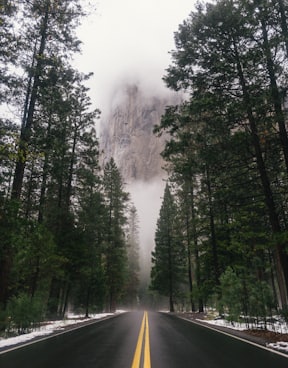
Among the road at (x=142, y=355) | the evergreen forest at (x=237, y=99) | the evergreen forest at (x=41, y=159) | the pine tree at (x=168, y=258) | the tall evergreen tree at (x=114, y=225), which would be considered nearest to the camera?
the road at (x=142, y=355)

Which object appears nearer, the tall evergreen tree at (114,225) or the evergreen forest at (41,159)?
the evergreen forest at (41,159)

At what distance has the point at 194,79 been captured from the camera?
13.6 meters

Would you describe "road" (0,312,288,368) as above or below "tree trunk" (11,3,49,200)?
below

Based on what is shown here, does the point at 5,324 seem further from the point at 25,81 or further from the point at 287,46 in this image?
the point at 287,46

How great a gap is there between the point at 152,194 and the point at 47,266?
582 feet

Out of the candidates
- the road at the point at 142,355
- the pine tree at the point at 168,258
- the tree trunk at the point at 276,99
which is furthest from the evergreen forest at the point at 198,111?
the pine tree at the point at 168,258

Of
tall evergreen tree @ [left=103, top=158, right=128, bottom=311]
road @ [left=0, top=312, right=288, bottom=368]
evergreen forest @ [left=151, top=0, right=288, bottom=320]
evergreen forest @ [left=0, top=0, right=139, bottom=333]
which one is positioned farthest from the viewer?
tall evergreen tree @ [left=103, top=158, right=128, bottom=311]

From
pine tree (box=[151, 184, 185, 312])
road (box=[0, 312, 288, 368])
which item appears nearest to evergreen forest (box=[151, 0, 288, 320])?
road (box=[0, 312, 288, 368])

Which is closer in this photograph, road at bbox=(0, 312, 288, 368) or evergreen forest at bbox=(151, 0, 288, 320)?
road at bbox=(0, 312, 288, 368)

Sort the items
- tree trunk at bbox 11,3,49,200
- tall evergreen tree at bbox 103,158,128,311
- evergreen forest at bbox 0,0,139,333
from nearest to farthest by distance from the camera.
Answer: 1. evergreen forest at bbox 0,0,139,333
2. tree trunk at bbox 11,3,49,200
3. tall evergreen tree at bbox 103,158,128,311

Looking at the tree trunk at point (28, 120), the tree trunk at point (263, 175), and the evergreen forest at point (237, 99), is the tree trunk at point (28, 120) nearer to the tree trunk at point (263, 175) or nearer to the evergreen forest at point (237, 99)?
the evergreen forest at point (237, 99)

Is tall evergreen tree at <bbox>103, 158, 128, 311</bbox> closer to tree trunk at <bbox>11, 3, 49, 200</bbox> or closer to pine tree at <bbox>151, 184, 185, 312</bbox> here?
pine tree at <bbox>151, 184, 185, 312</bbox>

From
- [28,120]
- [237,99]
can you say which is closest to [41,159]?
[28,120]

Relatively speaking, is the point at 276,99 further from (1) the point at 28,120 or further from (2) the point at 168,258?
(2) the point at 168,258
